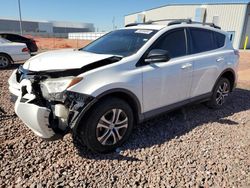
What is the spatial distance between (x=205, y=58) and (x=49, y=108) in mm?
2994

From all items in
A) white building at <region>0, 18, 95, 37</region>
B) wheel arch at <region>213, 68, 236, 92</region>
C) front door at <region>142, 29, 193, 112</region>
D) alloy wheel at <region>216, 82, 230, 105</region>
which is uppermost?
front door at <region>142, 29, 193, 112</region>

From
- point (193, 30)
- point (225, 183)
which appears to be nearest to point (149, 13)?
point (193, 30)

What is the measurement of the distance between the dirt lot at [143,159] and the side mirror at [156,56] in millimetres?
1217

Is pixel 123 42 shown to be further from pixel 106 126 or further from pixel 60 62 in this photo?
pixel 106 126

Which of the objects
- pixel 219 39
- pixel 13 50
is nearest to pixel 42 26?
pixel 13 50

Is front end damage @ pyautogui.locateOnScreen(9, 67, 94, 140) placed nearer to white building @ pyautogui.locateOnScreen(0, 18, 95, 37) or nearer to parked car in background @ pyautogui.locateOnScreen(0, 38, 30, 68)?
parked car in background @ pyautogui.locateOnScreen(0, 38, 30, 68)

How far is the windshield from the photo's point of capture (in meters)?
3.67

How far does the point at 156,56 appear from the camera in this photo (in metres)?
3.39

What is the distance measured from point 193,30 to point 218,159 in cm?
237

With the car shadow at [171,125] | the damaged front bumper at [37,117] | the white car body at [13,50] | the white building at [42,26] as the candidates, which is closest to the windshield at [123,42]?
the car shadow at [171,125]

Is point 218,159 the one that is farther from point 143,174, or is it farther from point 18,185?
point 18,185

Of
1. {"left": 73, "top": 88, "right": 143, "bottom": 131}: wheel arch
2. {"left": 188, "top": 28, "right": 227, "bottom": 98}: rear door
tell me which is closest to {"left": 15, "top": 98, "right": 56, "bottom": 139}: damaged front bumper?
{"left": 73, "top": 88, "right": 143, "bottom": 131}: wheel arch

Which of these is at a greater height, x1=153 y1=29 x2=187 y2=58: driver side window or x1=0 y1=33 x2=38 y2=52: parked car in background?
x1=153 y1=29 x2=187 y2=58: driver side window

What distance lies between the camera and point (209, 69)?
178 inches
